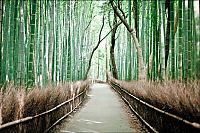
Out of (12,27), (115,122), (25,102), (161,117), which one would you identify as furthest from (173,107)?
(12,27)

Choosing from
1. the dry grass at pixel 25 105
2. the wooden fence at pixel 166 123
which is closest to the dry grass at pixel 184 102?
the wooden fence at pixel 166 123

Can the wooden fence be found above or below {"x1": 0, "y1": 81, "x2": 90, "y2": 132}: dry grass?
below

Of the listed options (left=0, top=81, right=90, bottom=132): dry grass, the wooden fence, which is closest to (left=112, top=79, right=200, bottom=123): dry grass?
the wooden fence

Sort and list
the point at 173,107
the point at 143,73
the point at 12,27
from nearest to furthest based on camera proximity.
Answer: the point at 173,107 < the point at 12,27 < the point at 143,73

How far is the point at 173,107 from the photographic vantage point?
480 centimetres

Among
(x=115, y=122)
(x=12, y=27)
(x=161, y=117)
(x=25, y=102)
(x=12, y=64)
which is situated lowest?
(x=115, y=122)

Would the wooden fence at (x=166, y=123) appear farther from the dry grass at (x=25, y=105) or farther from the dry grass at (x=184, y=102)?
the dry grass at (x=25, y=105)

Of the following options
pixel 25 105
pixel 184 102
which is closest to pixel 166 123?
pixel 184 102

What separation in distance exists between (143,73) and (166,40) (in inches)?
149

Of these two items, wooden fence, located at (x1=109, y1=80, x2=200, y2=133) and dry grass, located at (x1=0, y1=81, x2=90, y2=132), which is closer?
wooden fence, located at (x1=109, y1=80, x2=200, y2=133)

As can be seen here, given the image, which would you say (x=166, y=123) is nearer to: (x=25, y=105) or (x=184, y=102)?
(x=184, y=102)

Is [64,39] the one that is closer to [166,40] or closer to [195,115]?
[166,40]

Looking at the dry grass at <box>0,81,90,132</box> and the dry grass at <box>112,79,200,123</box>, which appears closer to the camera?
the dry grass at <box>112,79,200,123</box>

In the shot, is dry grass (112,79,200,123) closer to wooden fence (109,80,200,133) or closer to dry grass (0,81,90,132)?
wooden fence (109,80,200,133)
